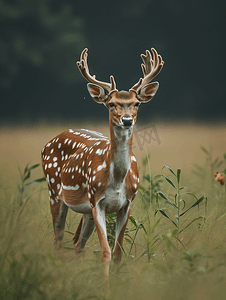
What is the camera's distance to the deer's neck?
262cm

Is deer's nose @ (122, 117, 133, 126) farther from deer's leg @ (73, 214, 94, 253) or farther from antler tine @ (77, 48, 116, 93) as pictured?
deer's leg @ (73, 214, 94, 253)

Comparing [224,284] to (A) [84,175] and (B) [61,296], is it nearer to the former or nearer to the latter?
(B) [61,296]

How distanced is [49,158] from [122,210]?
1092mm

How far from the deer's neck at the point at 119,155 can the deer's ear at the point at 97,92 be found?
0.77 feet

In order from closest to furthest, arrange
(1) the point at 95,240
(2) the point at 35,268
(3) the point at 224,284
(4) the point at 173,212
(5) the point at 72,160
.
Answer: (3) the point at 224,284, (2) the point at 35,268, (5) the point at 72,160, (1) the point at 95,240, (4) the point at 173,212

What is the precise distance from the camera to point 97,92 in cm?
283

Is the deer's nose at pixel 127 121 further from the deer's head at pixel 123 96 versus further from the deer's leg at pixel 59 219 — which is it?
the deer's leg at pixel 59 219

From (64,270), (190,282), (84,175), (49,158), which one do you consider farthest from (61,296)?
(49,158)

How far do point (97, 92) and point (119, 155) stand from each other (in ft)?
1.85

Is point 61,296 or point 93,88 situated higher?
point 93,88

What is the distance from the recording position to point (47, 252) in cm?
232

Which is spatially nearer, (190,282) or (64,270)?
(190,282)

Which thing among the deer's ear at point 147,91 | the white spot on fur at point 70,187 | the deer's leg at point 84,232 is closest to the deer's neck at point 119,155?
the deer's ear at point 147,91

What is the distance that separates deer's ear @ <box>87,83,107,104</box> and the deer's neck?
0.24 meters
